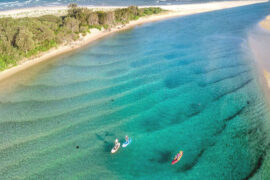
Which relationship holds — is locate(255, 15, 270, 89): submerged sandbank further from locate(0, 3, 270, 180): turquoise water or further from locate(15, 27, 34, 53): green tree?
locate(15, 27, 34, 53): green tree

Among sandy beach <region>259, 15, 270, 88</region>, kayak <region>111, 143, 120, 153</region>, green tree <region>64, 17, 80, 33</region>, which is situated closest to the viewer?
kayak <region>111, 143, 120, 153</region>

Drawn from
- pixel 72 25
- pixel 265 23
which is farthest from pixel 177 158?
A: pixel 265 23

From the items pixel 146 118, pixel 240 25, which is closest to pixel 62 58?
pixel 146 118

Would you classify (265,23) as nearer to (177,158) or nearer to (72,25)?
(72,25)

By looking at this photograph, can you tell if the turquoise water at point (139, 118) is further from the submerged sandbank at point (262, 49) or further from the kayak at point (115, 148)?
the submerged sandbank at point (262, 49)

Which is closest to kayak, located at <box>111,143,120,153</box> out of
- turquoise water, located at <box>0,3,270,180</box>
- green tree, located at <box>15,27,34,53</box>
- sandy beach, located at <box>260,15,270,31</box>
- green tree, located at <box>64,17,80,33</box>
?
turquoise water, located at <box>0,3,270,180</box>

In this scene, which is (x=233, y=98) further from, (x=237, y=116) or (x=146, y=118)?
(x=146, y=118)
